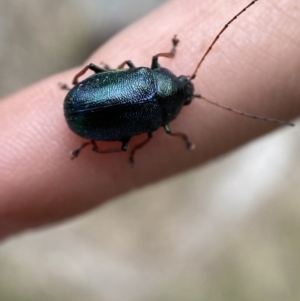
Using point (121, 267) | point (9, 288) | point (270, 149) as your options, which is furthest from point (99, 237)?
point (270, 149)

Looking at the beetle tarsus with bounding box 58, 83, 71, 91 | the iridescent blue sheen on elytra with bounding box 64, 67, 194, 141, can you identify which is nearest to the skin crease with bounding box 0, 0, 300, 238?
the beetle tarsus with bounding box 58, 83, 71, 91

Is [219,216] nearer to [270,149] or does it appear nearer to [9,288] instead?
[270,149]

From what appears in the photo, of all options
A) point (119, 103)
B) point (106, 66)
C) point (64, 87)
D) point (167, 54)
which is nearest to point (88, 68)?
point (106, 66)

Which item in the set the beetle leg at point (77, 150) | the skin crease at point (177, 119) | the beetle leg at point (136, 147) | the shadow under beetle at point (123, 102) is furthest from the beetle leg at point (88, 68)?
the beetle leg at point (136, 147)

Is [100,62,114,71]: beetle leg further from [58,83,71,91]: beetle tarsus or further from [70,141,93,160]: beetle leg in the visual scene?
[70,141,93,160]: beetle leg

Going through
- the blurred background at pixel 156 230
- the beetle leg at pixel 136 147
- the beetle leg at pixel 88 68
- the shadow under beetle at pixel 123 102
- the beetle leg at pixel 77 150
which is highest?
the beetle leg at pixel 88 68

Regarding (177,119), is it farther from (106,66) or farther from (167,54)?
(106,66)

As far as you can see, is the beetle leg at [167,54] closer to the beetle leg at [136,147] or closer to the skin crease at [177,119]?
the skin crease at [177,119]
